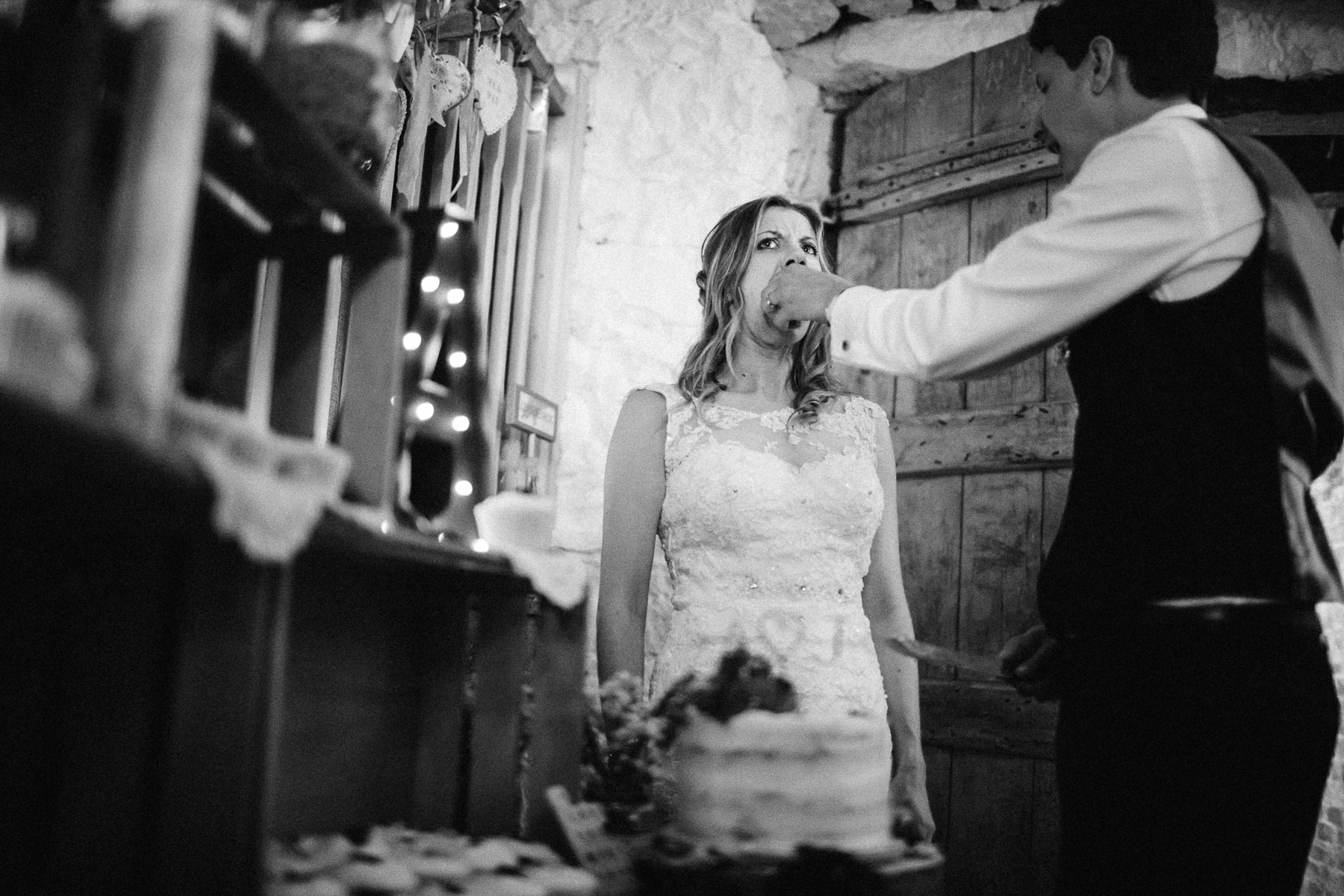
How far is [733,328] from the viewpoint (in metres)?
2.69

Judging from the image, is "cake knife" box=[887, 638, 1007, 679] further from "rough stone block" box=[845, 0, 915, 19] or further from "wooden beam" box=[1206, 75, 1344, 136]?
"rough stone block" box=[845, 0, 915, 19]

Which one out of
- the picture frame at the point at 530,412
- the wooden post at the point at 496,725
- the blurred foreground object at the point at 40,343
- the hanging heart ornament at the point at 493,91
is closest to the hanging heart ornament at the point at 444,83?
the hanging heart ornament at the point at 493,91

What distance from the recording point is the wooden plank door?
9.68 feet

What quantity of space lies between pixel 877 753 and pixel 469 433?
68 centimetres

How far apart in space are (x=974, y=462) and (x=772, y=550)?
93 cm

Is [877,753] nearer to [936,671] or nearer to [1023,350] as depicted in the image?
[1023,350]

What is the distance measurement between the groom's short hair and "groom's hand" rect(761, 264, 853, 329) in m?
0.57

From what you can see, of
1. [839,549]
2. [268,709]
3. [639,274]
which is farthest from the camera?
[639,274]

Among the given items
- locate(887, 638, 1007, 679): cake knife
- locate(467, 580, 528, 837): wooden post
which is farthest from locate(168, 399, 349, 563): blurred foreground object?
locate(887, 638, 1007, 679): cake knife

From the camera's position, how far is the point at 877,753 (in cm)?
125

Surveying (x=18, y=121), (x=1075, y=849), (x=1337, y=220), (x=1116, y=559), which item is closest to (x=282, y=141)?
(x=18, y=121)

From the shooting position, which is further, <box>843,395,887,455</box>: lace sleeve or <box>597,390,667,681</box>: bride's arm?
<box>843,395,887,455</box>: lace sleeve

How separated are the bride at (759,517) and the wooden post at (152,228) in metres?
1.74

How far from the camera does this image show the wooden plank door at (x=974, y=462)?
295 cm
